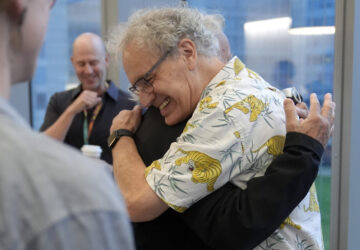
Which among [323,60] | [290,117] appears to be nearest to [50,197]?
[290,117]

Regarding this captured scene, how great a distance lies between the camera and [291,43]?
8.66ft

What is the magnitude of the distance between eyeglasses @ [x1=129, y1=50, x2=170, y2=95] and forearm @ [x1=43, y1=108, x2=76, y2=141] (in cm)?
161

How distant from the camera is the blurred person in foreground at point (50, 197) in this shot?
1.44 feet

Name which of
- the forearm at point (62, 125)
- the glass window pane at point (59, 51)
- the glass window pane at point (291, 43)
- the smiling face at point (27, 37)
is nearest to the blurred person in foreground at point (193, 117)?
the smiling face at point (27, 37)

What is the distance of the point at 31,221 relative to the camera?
1.44 feet

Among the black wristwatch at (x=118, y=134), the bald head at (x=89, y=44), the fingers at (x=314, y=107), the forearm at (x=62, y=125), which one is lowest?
the forearm at (x=62, y=125)

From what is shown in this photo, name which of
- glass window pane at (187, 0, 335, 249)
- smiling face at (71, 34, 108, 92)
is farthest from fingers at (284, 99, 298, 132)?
smiling face at (71, 34, 108, 92)

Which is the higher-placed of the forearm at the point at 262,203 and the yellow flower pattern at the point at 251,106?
the yellow flower pattern at the point at 251,106

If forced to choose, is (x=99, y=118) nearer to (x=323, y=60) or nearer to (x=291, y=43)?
(x=291, y=43)

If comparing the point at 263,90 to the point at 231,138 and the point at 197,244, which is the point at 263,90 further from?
the point at 197,244

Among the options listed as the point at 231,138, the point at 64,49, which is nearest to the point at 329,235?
the point at 231,138

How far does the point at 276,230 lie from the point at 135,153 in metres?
0.49

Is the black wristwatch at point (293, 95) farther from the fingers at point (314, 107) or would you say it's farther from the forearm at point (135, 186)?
the forearm at point (135, 186)

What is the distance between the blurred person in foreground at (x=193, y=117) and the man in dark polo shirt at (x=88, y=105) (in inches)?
58.8
